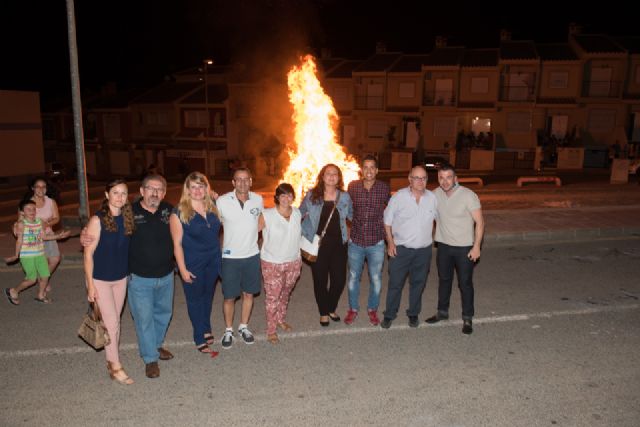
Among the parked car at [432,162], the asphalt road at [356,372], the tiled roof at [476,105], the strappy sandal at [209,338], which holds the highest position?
the tiled roof at [476,105]

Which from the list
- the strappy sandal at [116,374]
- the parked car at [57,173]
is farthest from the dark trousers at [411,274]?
the parked car at [57,173]

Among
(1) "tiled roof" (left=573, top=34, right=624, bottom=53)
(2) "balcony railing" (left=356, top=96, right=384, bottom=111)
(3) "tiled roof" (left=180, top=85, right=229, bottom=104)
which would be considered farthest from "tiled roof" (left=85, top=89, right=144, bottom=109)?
(1) "tiled roof" (left=573, top=34, right=624, bottom=53)

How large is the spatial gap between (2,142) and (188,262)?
70.4 ft

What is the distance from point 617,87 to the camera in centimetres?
3522

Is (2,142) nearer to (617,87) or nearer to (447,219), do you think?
(447,219)

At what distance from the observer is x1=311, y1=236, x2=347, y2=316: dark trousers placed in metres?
6.04

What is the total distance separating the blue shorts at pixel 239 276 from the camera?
18.1 ft

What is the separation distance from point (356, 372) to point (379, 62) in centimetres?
3780

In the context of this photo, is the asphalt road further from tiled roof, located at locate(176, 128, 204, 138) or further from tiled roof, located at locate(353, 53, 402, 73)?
tiled roof, located at locate(353, 53, 402, 73)

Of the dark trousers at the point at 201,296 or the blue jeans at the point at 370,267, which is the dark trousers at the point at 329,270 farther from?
the dark trousers at the point at 201,296

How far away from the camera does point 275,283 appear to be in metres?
5.75

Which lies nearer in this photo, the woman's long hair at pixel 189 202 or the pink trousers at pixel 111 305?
the pink trousers at pixel 111 305

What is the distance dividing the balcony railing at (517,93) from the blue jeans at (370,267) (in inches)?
1349

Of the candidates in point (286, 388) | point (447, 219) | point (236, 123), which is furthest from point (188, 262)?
point (236, 123)
